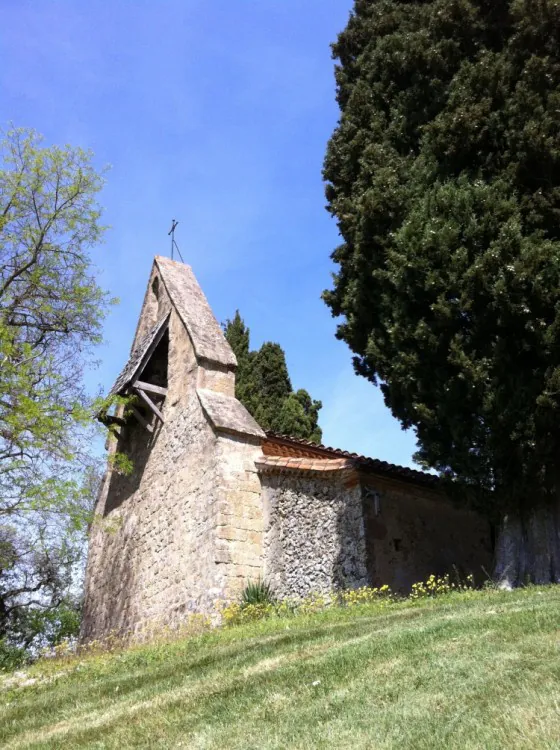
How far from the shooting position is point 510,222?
977 cm

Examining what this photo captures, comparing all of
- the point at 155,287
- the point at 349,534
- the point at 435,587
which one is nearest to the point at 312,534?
the point at 349,534

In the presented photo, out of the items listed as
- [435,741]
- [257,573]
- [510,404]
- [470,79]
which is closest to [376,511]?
[257,573]

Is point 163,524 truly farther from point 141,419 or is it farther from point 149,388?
point 149,388

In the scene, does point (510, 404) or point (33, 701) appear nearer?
point (33, 701)

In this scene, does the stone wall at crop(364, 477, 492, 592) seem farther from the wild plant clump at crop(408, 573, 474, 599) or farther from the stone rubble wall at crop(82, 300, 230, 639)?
the stone rubble wall at crop(82, 300, 230, 639)

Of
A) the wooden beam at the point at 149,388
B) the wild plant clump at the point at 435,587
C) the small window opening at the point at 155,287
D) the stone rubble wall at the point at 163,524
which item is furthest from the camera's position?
the small window opening at the point at 155,287

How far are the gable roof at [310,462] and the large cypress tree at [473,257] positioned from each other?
1.24 meters

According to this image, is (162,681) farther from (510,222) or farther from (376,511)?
(510,222)

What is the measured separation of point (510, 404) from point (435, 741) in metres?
6.48

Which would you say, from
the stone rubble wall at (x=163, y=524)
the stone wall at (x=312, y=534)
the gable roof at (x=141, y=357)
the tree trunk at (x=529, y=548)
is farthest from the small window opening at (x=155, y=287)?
the tree trunk at (x=529, y=548)

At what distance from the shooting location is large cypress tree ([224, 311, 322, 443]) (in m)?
21.4

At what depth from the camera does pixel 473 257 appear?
10.2 metres

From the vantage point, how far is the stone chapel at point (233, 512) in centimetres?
1198

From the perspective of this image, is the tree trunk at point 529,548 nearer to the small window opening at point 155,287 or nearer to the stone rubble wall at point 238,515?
the stone rubble wall at point 238,515
